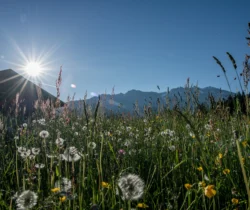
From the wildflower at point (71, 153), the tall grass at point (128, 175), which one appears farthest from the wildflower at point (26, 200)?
the wildflower at point (71, 153)

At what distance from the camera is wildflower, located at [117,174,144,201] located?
105 centimetres

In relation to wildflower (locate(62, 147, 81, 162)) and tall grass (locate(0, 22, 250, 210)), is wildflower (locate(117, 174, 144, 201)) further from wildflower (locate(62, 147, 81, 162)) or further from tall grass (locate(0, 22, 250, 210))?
wildflower (locate(62, 147, 81, 162))

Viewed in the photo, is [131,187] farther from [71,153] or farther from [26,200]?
[71,153]

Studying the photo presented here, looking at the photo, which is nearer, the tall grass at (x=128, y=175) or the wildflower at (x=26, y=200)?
the wildflower at (x=26, y=200)

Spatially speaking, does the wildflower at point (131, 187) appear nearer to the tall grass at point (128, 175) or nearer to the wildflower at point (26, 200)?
the tall grass at point (128, 175)

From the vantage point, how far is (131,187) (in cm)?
110

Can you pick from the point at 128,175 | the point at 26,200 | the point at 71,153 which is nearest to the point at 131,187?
the point at 128,175

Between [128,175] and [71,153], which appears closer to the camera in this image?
[128,175]

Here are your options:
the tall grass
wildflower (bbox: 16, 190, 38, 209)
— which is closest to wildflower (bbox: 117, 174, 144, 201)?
the tall grass

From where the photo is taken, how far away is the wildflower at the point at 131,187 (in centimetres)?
105

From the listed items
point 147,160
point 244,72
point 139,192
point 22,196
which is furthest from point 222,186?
point 22,196

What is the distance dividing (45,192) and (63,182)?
0.71 metres

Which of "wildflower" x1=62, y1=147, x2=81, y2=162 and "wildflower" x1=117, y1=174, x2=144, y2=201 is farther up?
"wildflower" x1=62, y1=147, x2=81, y2=162

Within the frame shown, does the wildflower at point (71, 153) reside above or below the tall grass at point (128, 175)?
above
